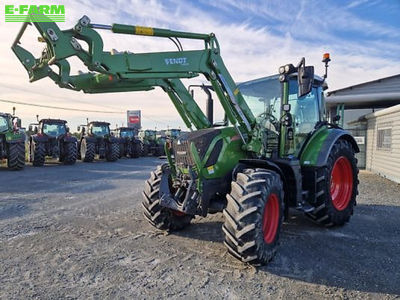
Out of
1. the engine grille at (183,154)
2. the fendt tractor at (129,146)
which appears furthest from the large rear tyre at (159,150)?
the engine grille at (183,154)

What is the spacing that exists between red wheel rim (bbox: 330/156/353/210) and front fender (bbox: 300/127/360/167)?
0.60 meters

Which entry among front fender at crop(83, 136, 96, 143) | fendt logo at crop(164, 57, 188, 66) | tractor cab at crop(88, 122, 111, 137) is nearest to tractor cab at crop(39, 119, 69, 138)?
front fender at crop(83, 136, 96, 143)

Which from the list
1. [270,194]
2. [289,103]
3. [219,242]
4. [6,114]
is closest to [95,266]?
[219,242]

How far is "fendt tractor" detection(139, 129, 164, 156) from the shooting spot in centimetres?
2393

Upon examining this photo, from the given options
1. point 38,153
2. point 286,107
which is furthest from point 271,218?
point 38,153

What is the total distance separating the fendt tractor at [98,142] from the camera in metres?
17.5

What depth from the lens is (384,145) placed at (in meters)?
11.9

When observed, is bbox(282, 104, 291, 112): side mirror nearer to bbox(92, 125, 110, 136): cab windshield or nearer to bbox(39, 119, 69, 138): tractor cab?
bbox(39, 119, 69, 138): tractor cab

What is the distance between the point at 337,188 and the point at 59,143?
13346 mm

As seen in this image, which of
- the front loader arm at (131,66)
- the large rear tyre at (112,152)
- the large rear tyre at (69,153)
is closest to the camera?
the front loader arm at (131,66)

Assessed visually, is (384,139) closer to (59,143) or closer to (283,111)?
(283,111)

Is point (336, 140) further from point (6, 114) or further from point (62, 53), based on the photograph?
point (6, 114)

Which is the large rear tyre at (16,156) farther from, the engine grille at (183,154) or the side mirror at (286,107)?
the side mirror at (286,107)

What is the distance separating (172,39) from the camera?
4.25 metres
